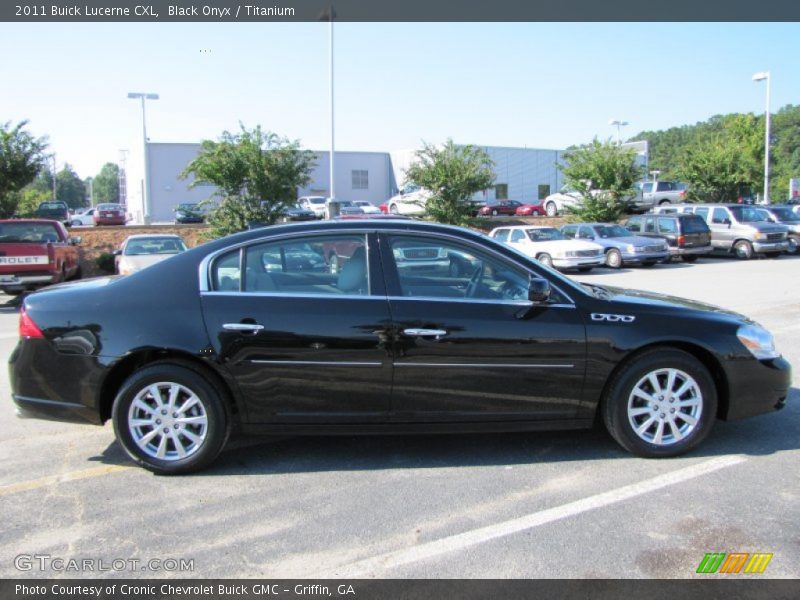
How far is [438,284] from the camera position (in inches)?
175

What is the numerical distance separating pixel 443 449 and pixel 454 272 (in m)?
1.27

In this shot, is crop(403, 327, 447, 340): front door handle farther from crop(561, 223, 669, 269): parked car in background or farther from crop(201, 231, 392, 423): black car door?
crop(561, 223, 669, 269): parked car in background

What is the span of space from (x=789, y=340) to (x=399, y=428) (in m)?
6.44

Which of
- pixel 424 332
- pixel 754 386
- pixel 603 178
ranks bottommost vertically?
pixel 754 386

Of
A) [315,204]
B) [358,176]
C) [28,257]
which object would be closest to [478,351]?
[28,257]

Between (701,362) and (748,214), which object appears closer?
(701,362)

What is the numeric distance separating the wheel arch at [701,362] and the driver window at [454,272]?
788 millimetres

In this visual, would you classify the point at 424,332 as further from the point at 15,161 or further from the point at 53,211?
the point at 53,211

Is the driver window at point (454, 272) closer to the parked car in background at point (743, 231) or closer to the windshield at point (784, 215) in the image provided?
the parked car in background at point (743, 231)

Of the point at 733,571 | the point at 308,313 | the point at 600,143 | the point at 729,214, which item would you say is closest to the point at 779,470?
the point at 733,571

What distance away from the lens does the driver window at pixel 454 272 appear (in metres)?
4.40

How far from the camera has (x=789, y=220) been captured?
2652 centimetres

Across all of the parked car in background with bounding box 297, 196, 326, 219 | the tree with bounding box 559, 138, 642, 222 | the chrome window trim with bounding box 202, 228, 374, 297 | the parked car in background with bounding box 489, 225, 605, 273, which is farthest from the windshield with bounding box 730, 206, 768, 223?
the parked car in background with bounding box 297, 196, 326, 219

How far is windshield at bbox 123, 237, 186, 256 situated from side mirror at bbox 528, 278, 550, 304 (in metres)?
11.9
